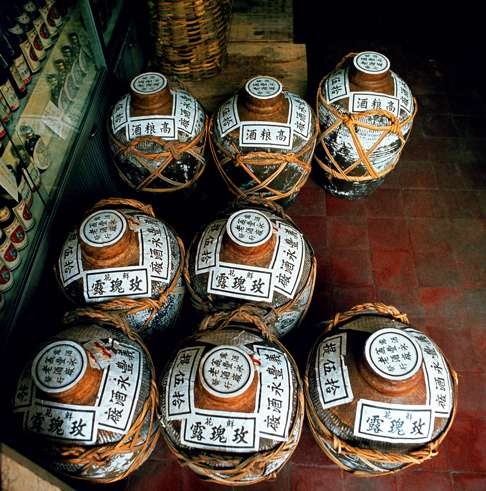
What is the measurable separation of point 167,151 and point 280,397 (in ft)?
4.20

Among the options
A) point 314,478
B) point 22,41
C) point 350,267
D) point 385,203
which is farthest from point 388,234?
point 22,41

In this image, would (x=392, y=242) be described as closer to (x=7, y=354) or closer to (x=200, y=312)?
(x=200, y=312)

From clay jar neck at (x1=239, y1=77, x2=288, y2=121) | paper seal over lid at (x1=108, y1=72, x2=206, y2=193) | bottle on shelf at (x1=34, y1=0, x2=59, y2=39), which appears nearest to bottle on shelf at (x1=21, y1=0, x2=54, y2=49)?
bottle on shelf at (x1=34, y1=0, x2=59, y2=39)

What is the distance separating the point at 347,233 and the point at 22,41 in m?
2.07

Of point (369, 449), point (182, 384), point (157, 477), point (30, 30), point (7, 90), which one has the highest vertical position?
point (30, 30)

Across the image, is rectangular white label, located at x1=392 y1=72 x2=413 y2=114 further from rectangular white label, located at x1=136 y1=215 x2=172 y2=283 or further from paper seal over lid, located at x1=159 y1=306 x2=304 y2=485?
paper seal over lid, located at x1=159 y1=306 x2=304 y2=485

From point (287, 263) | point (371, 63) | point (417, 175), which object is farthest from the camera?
point (417, 175)

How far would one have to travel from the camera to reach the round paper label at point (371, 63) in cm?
237

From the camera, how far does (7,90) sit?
6.78 feet

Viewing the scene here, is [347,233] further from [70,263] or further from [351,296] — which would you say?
[70,263]

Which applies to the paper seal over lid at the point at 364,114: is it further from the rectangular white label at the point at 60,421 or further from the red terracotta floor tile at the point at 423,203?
the rectangular white label at the point at 60,421

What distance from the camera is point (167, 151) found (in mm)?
2254

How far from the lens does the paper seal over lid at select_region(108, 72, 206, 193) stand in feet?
7.34

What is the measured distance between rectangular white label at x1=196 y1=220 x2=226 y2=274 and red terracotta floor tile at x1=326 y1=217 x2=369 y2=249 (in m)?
1.12
